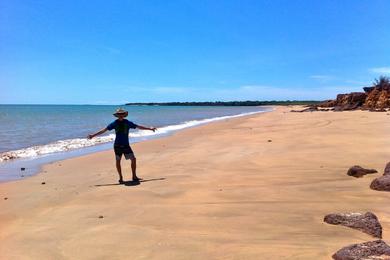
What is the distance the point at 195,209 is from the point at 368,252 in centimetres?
294

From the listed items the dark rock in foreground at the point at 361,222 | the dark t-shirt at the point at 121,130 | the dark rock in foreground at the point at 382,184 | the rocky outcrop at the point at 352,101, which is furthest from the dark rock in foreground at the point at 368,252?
the rocky outcrop at the point at 352,101

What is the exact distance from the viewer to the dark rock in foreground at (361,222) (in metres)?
4.98

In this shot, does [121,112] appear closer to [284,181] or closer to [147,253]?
[284,181]

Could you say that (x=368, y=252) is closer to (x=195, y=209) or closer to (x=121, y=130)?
(x=195, y=209)

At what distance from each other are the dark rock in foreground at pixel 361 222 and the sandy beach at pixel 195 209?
A: 0.28 feet

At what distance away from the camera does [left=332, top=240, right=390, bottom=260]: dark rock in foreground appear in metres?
3.87

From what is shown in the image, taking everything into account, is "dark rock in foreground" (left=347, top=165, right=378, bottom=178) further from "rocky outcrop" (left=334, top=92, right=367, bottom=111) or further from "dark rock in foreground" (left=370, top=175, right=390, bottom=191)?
"rocky outcrop" (left=334, top=92, right=367, bottom=111)

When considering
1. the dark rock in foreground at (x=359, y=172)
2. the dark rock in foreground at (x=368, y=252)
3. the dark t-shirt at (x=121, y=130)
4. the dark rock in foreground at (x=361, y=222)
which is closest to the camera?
the dark rock in foreground at (x=368, y=252)

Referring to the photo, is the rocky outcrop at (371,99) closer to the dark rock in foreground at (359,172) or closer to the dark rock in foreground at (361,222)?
the dark rock in foreground at (359,172)

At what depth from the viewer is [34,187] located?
8.94 metres

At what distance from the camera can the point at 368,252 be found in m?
3.92

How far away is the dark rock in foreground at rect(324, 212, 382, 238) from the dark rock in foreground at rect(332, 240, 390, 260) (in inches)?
38.6

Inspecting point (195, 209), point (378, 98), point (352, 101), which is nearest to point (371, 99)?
point (378, 98)

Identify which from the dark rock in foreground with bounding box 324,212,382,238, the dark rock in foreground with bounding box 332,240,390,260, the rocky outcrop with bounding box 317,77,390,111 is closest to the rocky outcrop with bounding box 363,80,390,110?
the rocky outcrop with bounding box 317,77,390,111
